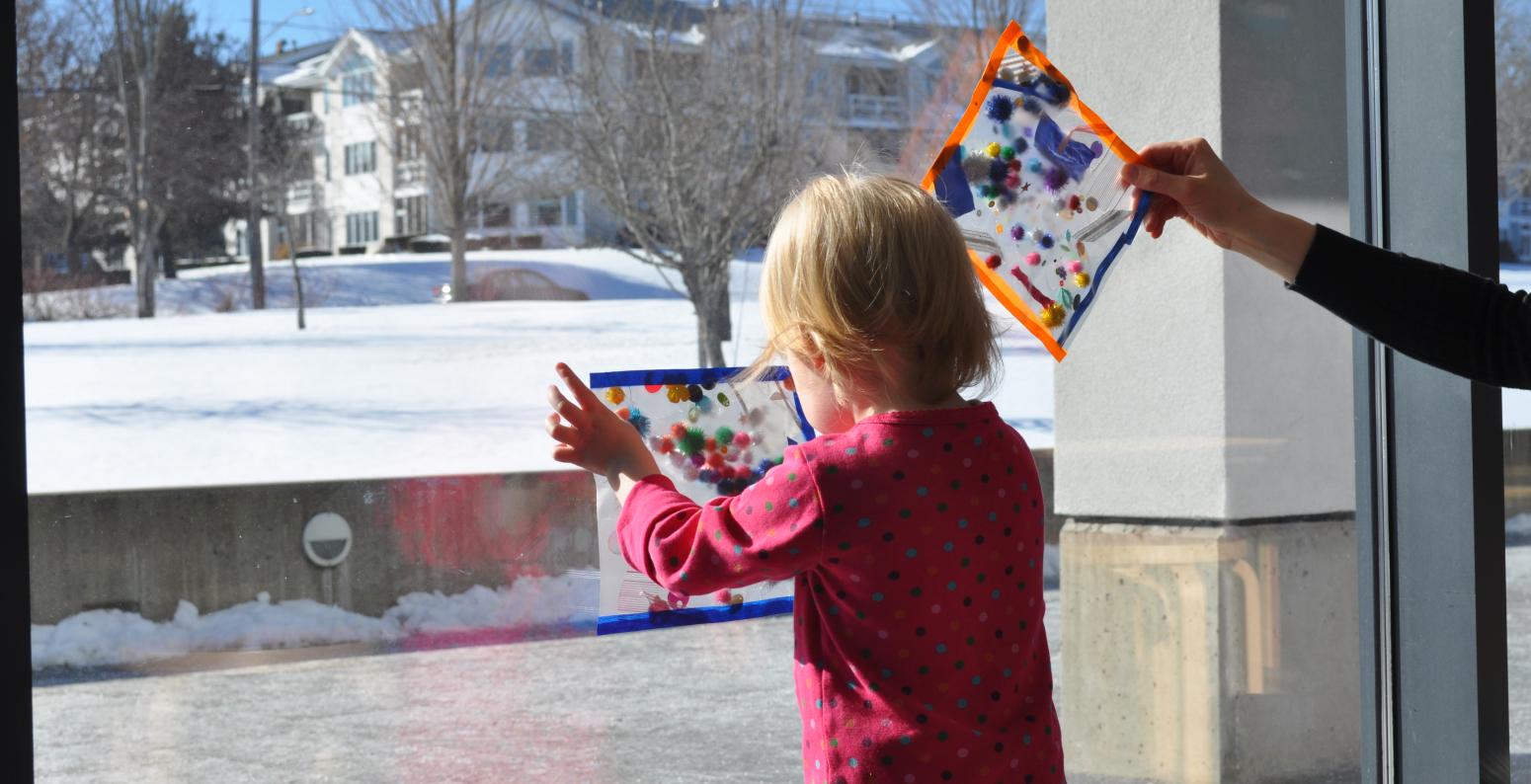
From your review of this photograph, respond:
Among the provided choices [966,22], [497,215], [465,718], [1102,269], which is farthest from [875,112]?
[465,718]

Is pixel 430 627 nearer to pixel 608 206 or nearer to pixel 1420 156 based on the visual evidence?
pixel 608 206

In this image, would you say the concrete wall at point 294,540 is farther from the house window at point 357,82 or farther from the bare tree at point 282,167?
the house window at point 357,82

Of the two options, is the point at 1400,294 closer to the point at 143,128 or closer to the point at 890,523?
the point at 890,523

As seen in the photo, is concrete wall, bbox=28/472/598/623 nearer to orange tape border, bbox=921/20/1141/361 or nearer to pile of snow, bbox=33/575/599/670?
pile of snow, bbox=33/575/599/670

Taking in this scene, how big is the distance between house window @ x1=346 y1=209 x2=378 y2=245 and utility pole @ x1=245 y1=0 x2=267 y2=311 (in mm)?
125

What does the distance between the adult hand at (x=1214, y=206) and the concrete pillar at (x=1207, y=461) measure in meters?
1.19

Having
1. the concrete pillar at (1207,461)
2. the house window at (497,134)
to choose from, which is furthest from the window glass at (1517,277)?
the house window at (497,134)

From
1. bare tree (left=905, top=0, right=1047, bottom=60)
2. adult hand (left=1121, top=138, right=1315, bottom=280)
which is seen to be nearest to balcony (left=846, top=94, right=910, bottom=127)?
bare tree (left=905, top=0, right=1047, bottom=60)

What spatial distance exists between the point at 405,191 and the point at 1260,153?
1731mm

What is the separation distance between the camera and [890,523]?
1385 mm

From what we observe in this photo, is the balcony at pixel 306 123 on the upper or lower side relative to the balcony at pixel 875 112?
lower

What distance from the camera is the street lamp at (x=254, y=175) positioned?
6.87ft

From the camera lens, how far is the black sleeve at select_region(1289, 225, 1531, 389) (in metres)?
1.58

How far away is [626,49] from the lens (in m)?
2.43
